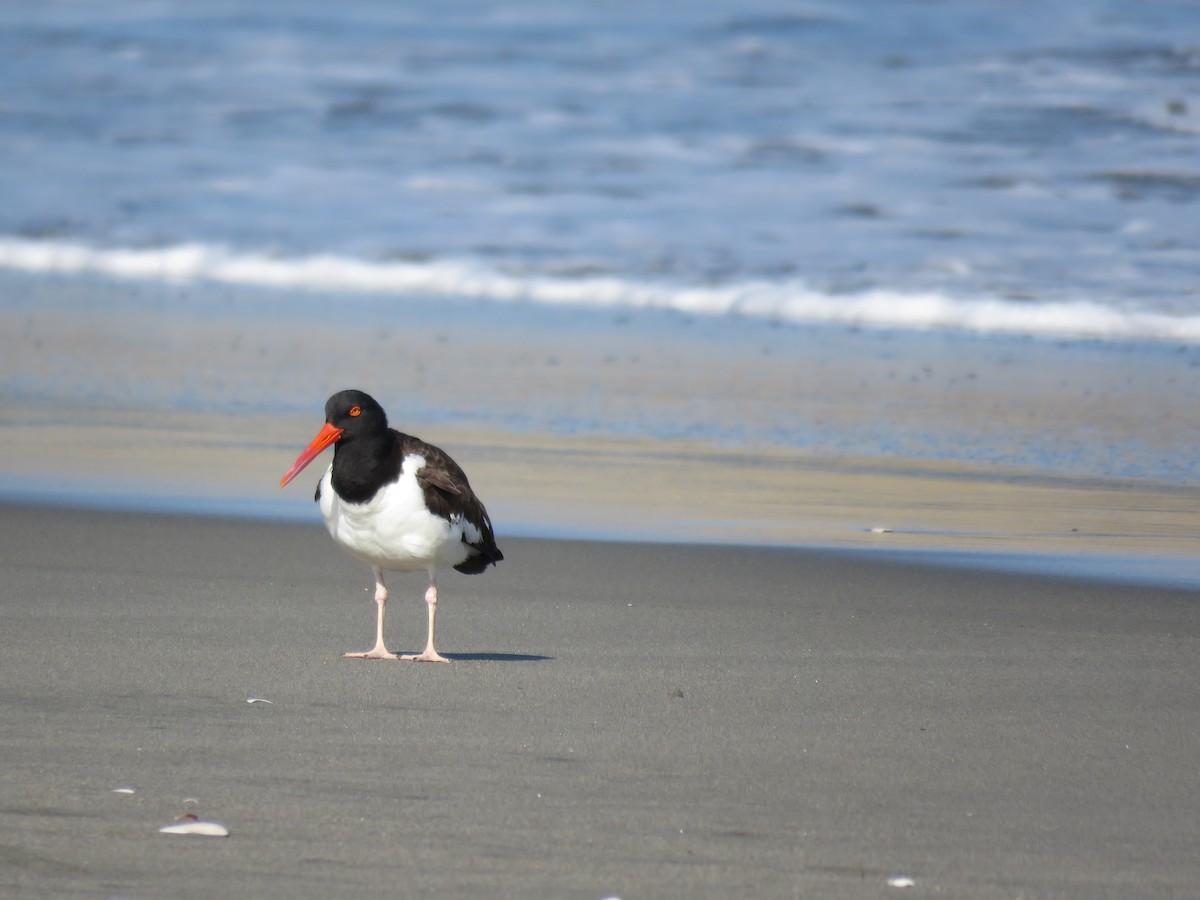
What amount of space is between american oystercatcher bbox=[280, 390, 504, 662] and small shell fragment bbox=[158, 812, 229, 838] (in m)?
1.76

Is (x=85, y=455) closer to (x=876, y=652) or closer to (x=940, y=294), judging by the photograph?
(x=876, y=652)

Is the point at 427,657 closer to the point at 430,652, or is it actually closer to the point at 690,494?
the point at 430,652

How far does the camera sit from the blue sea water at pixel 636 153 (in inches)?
656

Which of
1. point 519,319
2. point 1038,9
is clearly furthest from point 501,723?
point 1038,9

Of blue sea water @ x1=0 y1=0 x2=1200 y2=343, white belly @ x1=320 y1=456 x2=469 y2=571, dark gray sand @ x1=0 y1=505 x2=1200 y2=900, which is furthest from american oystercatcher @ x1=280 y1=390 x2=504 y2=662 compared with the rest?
blue sea water @ x1=0 y1=0 x2=1200 y2=343

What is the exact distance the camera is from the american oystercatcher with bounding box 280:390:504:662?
5.26 metres

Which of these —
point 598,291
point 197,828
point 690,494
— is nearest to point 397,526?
point 197,828

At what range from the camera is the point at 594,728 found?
435 cm

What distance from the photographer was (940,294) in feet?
50.8

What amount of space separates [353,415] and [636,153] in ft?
54.2

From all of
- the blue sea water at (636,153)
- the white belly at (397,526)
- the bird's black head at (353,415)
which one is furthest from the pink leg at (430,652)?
the blue sea water at (636,153)

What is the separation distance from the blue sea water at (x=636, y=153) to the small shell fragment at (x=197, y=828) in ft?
39.6

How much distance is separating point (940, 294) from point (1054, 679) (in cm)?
1072

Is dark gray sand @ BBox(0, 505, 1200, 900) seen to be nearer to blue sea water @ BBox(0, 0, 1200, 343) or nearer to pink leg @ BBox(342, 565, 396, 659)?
pink leg @ BBox(342, 565, 396, 659)
